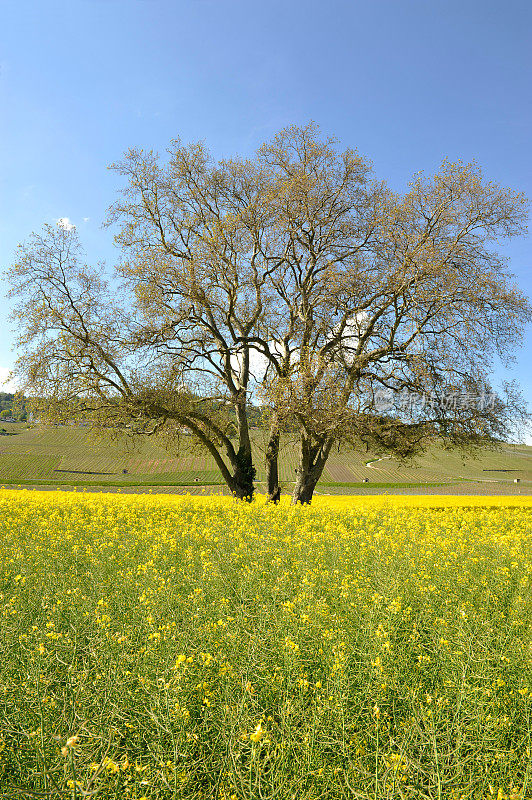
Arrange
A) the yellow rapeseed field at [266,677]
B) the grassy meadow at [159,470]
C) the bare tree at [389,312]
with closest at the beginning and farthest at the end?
the yellow rapeseed field at [266,677], the bare tree at [389,312], the grassy meadow at [159,470]

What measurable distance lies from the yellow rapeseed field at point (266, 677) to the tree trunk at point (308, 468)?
10211 millimetres

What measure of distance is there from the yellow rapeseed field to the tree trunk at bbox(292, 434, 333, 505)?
10211mm

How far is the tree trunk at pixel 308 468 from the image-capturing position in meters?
16.7

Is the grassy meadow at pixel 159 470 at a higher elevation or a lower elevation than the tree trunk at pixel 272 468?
lower

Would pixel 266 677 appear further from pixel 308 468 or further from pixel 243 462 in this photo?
pixel 243 462

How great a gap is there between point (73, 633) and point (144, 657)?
4.24ft

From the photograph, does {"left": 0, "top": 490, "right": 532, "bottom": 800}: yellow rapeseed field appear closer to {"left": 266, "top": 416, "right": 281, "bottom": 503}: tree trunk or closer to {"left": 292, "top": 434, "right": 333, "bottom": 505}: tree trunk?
{"left": 292, "top": 434, "right": 333, "bottom": 505}: tree trunk

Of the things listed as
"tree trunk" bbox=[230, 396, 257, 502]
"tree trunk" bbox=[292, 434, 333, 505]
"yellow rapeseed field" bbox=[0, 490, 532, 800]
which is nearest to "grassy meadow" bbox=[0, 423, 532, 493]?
"tree trunk" bbox=[230, 396, 257, 502]

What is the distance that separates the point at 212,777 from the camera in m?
2.53

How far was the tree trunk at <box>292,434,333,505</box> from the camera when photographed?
54.7 ft

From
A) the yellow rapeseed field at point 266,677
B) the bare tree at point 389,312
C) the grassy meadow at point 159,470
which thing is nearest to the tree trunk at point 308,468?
the bare tree at point 389,312

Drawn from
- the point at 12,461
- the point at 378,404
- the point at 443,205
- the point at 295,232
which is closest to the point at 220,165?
the point at 295,232

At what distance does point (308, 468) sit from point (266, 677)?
14.0 m

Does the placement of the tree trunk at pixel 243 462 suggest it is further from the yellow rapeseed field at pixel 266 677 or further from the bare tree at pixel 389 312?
the yellow rapeseed field at pixel 266 677
